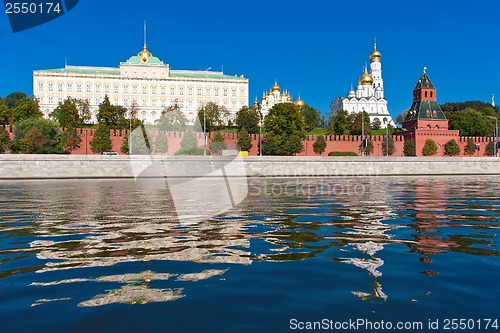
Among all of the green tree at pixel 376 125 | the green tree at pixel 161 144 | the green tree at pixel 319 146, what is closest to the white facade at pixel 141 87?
the green tree at pixel 376 125

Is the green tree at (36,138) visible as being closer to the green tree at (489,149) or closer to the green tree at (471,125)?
the green tree at (489,149)

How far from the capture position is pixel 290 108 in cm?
5791

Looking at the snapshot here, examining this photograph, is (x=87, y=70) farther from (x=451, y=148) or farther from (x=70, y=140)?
(x=451, y=148)

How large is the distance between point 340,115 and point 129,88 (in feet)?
163

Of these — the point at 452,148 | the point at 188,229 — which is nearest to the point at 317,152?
the point at 452,148

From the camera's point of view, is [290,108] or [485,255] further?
[290,108]

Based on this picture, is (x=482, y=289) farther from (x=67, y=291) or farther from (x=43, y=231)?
(x=43, y=231)

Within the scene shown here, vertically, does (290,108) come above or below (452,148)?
above

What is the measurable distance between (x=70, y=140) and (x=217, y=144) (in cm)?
1519

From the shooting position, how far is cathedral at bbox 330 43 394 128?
Answer: 4239 inches

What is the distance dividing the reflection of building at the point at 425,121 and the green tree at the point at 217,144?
916 inches

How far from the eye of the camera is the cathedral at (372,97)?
107681mm

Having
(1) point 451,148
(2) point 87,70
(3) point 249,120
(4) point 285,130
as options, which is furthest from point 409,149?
(2) point 87,70

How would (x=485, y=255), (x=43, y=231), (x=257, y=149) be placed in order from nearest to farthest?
1. (x=485, y=255)
2. (x=43, y=231)
3. (x=257, y=149)
